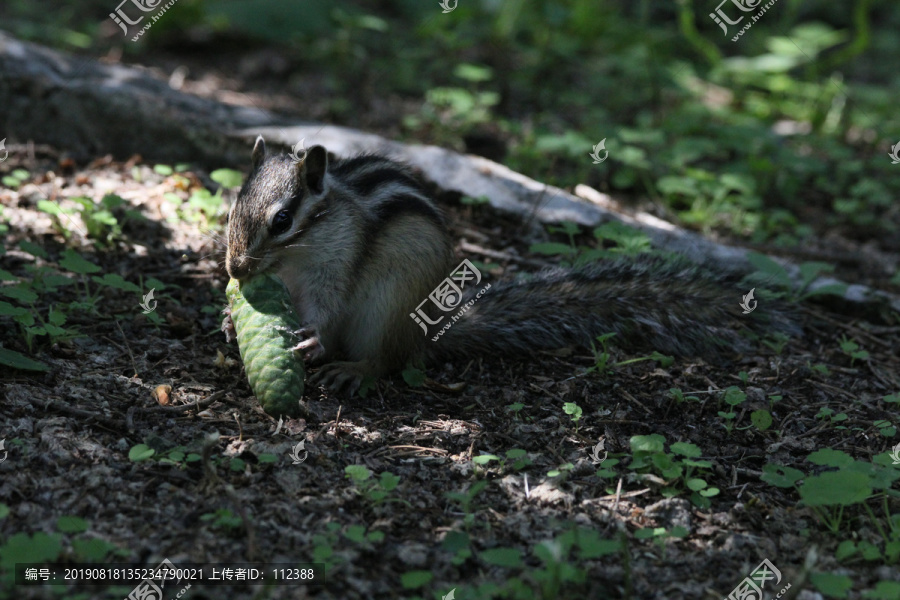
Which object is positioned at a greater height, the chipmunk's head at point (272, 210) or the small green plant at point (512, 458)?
the chipmunk's head at point (272, 210)

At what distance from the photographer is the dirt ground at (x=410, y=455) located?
2.60 metres

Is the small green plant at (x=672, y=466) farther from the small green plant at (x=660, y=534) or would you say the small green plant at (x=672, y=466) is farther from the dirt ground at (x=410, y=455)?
the small green plant at (x=660, y=534)

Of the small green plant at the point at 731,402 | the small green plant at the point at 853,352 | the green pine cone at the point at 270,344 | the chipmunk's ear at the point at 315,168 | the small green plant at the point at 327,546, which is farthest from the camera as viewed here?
the small green plant at the point at 853,352

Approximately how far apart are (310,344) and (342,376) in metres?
0.27

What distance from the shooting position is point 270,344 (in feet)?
10.6

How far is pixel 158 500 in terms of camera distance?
9.04 feet

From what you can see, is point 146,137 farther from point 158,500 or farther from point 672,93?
point 672,93

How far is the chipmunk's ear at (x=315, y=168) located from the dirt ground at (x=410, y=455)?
80 centimetres

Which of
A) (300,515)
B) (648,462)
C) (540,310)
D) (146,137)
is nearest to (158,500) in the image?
(300,515)

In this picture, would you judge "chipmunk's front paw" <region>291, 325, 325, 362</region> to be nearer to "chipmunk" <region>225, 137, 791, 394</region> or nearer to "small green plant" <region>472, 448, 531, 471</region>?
"chipmunk" <region>225, 137, 791, 394</region>

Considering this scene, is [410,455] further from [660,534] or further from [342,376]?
[660,534]

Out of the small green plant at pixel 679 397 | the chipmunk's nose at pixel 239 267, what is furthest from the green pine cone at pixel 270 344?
the small green plant at pixel 679 397

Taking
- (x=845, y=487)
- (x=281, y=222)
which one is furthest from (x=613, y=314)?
(x=281, y=222)

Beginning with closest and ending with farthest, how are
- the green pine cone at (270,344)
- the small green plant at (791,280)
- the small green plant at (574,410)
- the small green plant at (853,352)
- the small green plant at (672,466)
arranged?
1. the small green plant at (672,466)
2. the green pine cone at (270,344)
3. the small green plant at (574,410)
4. the small green plant at (853,352)
5. the small green plant at (791,280)
